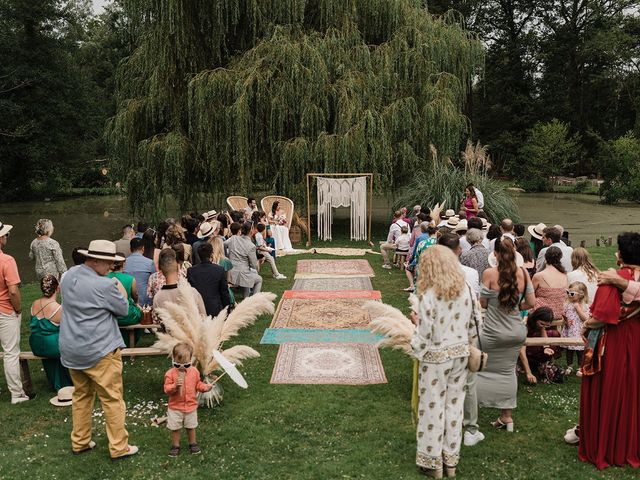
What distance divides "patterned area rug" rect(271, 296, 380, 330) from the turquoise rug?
0.87 feet

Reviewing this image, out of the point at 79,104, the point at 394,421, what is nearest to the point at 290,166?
the point at 394,421

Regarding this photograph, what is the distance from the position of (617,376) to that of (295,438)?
2.94 m

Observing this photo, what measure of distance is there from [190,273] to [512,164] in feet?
130

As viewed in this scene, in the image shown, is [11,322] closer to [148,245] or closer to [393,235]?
[148,245]

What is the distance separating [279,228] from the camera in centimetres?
1708

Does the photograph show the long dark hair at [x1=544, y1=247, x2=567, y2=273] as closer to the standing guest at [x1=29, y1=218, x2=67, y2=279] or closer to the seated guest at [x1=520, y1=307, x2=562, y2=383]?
the seated guest at [x1=520, y1=307, x2=562, y2=383]

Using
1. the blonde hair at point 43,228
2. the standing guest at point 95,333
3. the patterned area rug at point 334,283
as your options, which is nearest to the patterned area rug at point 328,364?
the standing guest at point 95,333

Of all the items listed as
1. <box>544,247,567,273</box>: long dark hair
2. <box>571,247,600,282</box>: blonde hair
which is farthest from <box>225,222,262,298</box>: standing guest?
<box>571,247,600,282</box>: blonde hair

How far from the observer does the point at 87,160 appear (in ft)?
144

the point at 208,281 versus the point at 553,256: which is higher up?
the point at 553,256

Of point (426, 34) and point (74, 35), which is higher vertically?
point (74, 35)

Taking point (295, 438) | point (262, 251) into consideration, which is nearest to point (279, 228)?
point (262, 251)

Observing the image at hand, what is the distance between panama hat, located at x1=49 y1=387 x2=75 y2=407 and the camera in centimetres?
655

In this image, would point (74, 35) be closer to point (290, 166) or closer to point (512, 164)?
point (290, 166)
